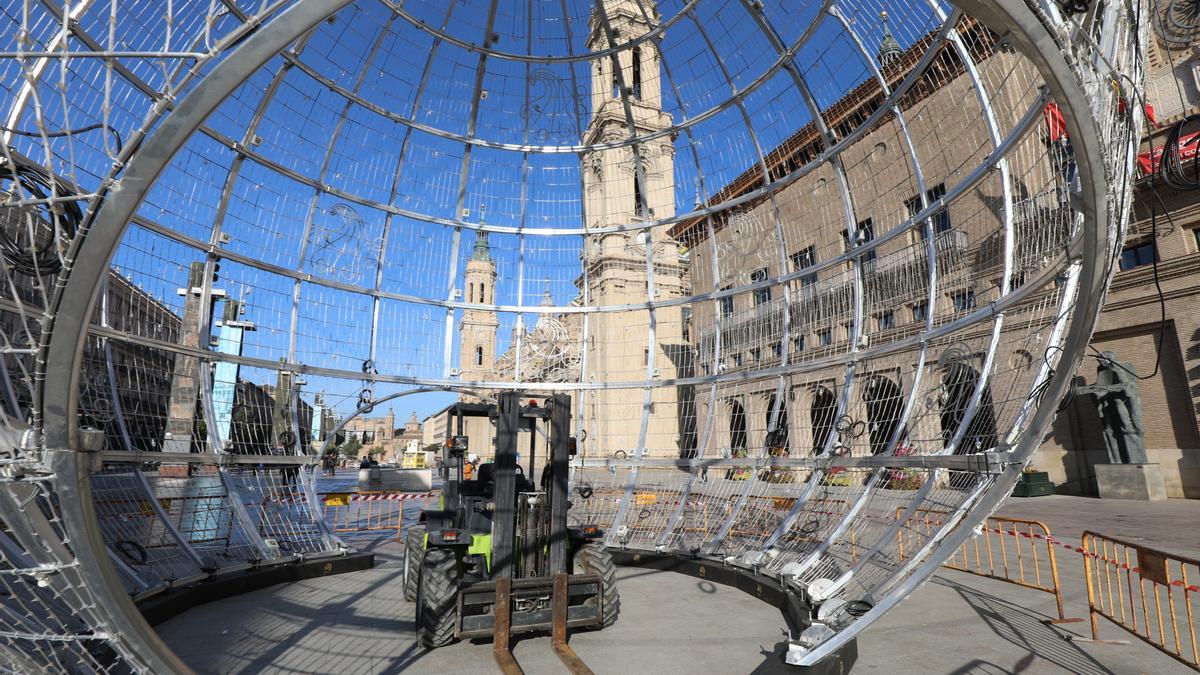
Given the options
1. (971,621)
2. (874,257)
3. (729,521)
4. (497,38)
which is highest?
(497,38)

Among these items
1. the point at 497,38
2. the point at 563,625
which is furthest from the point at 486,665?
the point at 497,38

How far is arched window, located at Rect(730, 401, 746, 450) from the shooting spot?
1125 centimetres

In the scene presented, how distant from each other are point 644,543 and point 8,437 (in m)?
10.0

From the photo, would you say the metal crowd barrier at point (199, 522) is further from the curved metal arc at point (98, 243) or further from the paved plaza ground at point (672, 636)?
the curved metal arc at point (98, 243)

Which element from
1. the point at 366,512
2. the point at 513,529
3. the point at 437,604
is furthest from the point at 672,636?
the point at 366,512

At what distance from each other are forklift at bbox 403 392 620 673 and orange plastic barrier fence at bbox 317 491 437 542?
31.8 feet

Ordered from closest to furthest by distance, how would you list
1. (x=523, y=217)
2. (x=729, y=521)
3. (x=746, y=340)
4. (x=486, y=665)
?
(x=486, y=665) → (x=729, y=521) → (x=746, y=340) → (x=523, y=217)

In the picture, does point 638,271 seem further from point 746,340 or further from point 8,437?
point 8,437

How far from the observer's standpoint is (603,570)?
752 cm

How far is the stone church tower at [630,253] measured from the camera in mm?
12570

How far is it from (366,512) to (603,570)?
17.9 m

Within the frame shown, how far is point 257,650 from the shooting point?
258 inches

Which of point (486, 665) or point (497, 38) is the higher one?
point (497, 38)

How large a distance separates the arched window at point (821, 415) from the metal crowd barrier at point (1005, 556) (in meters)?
2.05
